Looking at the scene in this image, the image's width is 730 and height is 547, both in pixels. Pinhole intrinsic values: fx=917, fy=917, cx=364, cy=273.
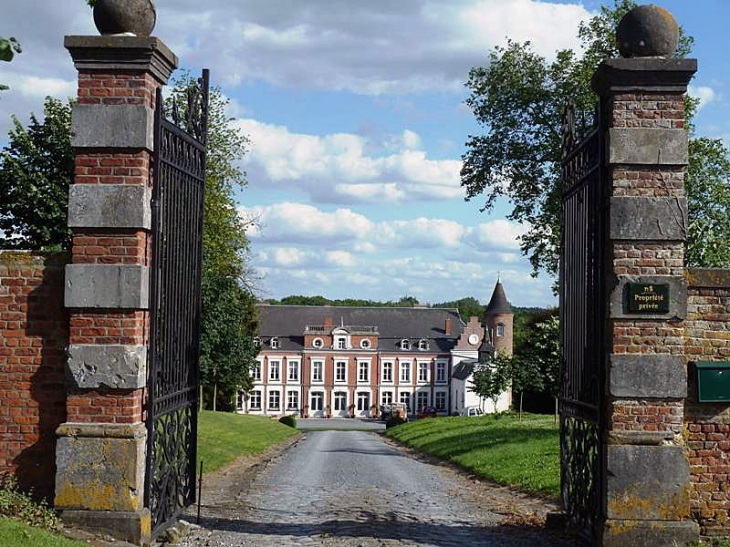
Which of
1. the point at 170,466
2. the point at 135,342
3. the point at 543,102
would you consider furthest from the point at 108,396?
the point at 543,102

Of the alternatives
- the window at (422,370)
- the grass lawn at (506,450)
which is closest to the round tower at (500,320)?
the window at (422,370)

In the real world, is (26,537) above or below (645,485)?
below

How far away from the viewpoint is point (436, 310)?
88250 millimetres

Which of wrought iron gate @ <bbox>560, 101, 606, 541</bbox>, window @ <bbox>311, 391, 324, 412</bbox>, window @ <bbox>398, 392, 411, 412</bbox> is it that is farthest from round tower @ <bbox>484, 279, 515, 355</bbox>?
wrought iron gate @ <bbox>560, 101, 606, 541</bbox>

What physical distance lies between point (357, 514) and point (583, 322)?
12.9ft

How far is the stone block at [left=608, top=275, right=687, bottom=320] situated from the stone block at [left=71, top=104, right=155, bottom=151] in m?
4.56

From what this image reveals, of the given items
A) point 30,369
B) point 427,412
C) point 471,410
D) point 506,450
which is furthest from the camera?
point 427,412

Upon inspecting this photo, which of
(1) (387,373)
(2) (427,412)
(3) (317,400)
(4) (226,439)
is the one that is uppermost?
(4) (226,439)

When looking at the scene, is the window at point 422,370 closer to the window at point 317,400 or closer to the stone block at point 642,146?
the window at point 317,400

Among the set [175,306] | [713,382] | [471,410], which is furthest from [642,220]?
[471,410]

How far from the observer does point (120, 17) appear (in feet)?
28.5

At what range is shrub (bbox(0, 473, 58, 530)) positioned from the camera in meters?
8.41

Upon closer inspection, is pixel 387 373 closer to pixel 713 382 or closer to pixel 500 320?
pixel 500 320

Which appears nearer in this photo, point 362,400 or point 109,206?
point 109,206
